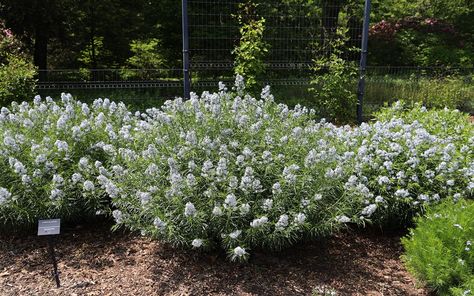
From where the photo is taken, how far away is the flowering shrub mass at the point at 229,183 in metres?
2.92

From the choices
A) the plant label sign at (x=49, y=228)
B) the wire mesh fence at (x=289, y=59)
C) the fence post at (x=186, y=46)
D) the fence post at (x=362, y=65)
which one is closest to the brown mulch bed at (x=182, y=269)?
the plant label sign at (x=49, y=228)

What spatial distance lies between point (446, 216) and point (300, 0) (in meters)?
7.04

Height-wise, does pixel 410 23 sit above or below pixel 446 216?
above

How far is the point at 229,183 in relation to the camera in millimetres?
2992

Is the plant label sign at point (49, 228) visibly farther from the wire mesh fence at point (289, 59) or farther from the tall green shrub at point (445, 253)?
the wire mesh fence at point (289, 59)

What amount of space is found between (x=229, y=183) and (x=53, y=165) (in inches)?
54.0

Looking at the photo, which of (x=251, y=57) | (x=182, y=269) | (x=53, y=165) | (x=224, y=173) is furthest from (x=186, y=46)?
(x=182, y=269)

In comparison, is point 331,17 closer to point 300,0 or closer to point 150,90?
point 300,0

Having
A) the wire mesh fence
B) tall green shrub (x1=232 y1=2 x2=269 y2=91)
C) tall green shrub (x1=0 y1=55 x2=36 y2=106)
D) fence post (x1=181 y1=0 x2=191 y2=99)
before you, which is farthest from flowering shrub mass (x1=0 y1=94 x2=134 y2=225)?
the wire mesh fence

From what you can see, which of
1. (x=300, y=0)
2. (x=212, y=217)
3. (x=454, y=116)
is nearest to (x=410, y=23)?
(x=300, y=0)

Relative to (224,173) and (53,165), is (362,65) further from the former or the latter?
(53,165)

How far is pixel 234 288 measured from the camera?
294 centimetres

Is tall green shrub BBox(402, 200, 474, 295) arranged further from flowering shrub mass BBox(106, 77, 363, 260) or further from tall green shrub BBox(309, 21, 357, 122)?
tall green shrub BBox(309, 21, 357, 122)

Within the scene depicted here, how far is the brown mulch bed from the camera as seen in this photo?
116 inches
